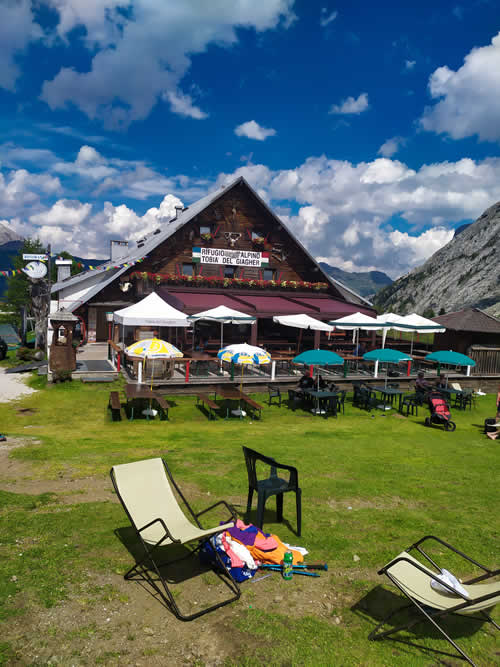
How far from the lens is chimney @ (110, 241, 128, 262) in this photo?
38.5m

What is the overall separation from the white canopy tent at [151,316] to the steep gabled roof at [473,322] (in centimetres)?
1459

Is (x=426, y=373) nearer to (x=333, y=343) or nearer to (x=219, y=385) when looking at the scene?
(x=333, y=343)

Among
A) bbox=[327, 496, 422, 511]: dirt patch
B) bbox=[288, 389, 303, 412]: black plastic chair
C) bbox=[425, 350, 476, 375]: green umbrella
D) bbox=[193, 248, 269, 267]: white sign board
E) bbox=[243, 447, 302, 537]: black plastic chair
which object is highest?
bbox=[193, 248, 269, 267]: white sign board

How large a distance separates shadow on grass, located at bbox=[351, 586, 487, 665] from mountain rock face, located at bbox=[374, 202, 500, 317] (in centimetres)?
8787

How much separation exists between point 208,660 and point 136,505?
1869 millimetres

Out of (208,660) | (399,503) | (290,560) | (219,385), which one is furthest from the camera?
(219,385)

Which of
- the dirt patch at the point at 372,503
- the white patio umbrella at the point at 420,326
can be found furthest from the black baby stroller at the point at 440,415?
the white patio umbrella at the point at 420,326

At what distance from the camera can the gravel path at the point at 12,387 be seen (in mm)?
14188

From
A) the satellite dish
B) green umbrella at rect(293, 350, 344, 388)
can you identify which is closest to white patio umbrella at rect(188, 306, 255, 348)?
green umbrella at rect(293, 350, 344, 388)

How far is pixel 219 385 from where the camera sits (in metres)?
16.3

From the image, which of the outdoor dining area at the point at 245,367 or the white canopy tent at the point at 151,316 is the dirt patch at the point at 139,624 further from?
the white canopy tent at the point at 151,316

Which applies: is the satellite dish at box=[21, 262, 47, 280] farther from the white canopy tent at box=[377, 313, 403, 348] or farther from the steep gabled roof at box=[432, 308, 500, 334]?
the steep gabled roof at box=[432, 308, 500, 334]

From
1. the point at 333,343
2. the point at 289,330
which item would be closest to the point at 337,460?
the point at 333,343

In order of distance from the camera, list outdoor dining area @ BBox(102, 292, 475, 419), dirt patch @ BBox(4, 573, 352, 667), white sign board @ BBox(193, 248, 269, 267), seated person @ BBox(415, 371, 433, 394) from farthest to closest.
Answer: white sign board @ BBox(193, 248, 269, 267)
seated person @ BBox(415, 371, 433, 394)
outdoor dining area @ BBox(102, 292, 475, 419)
dirt patch @ BBox(4, 573, 352, 667)
